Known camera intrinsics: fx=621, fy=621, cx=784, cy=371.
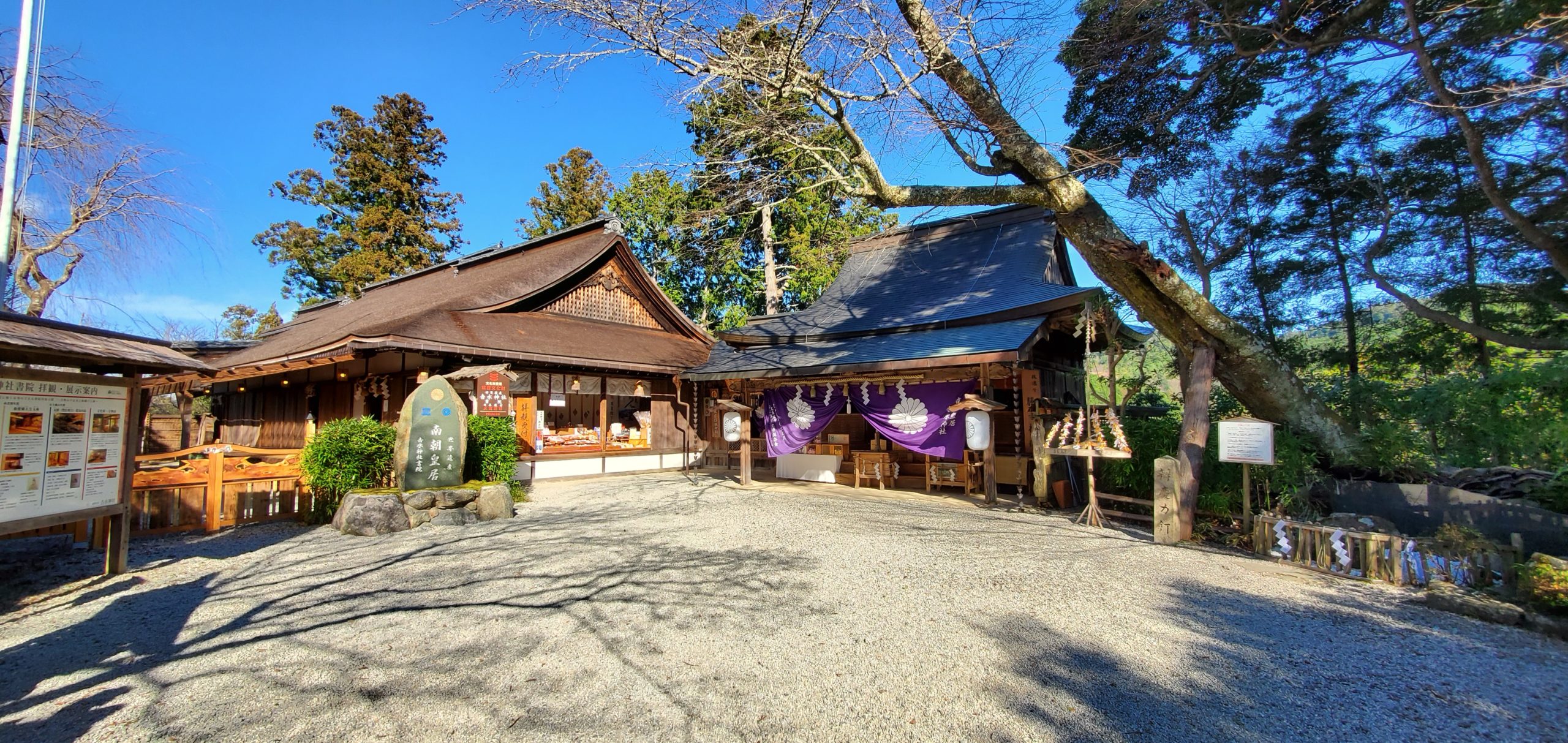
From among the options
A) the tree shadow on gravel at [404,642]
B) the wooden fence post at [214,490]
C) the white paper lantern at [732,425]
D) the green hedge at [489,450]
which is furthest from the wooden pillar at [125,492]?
the white paper lantern at [732,425]

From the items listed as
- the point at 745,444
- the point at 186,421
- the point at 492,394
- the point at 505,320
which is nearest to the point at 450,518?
the point at 492,394

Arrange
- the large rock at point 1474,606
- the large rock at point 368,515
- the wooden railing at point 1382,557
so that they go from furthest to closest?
1. the large rock at point 368,515
2. the wooden railing at point 1382,557
3. the large rock at point 1474,606

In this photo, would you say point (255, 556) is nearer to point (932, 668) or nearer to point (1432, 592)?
point (932, 668)

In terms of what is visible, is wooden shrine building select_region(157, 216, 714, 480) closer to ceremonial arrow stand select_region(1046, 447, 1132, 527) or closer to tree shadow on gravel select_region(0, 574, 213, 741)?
tree shadow on gravel select_region(0, 574, 213, 741)

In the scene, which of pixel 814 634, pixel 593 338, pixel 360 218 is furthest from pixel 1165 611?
pixel 360 218

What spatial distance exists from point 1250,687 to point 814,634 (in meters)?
2.36

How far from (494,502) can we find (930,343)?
21.6ft

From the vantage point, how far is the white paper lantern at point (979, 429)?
8258 mm

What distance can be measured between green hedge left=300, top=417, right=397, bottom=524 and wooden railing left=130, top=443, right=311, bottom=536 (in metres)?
0.22

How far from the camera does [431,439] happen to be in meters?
7.52

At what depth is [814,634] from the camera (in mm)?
3988

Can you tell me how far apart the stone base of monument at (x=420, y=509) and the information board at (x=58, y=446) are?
6.52 feet

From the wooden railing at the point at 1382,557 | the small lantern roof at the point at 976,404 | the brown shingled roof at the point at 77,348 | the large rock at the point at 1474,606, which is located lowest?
the large rock at the point at 1474,606

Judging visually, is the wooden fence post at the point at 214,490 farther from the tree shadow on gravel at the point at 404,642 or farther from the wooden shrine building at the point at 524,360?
the wooden shrine building at the point at 524,360
